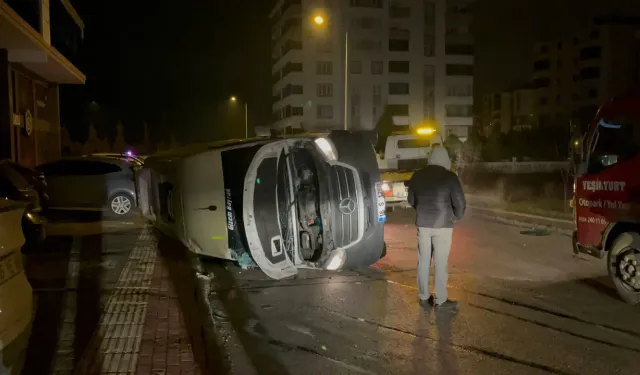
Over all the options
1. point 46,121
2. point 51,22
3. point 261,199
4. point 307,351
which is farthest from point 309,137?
point 46,121

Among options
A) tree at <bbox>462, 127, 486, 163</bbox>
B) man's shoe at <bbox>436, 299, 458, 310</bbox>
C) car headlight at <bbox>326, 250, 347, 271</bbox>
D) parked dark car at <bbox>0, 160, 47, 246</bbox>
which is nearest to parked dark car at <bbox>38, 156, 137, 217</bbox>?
parked dark car at <bbox>0, 160, 47, 246</bbox>

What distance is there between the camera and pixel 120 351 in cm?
526

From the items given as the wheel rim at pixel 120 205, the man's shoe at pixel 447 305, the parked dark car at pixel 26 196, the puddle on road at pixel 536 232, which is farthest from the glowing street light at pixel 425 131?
the man's shoe at pixel 447 305

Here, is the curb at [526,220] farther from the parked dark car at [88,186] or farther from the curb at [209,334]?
the parked dark car at [88,186]

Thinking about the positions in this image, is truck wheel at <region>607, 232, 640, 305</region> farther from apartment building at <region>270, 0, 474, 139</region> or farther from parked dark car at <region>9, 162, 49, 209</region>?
apartment building at <region>270, 0, 474, 139</region>

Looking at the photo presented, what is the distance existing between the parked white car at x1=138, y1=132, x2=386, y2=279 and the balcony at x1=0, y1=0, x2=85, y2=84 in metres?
6.82

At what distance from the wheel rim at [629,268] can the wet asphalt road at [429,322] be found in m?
0.33

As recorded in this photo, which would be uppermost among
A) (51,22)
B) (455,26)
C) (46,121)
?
(455,26)

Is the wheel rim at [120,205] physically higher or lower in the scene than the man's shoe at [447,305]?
higher

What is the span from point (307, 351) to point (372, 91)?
63.5 m

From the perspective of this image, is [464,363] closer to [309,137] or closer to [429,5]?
→ [309,137]

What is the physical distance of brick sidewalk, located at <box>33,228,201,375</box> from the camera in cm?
492

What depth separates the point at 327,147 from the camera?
7965 millimetres

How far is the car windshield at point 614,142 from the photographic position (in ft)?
23.4
